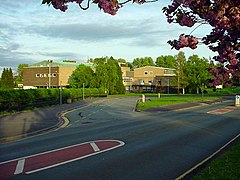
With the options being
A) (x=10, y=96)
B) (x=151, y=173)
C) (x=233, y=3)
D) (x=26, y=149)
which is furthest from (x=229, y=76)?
(x=10, y=96)

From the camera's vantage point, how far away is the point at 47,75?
93500mm

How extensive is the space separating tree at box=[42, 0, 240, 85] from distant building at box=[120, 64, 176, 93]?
96555 mm

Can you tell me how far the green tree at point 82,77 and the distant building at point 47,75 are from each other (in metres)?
7.88

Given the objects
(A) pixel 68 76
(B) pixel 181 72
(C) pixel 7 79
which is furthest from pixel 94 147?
(C) pixel 7 79

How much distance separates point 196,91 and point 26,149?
8222 cm

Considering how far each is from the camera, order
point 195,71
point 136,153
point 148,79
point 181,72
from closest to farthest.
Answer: point 136,153 < point 195,71 < point 181,72 < point 148,79

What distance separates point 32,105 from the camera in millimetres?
32031

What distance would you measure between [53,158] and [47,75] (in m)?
85.7

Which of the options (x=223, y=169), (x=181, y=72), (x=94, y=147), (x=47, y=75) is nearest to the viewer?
(x=223, y=169)

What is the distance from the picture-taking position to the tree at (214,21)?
4355mm

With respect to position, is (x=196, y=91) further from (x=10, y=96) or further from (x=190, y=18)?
(x=190, y=18)

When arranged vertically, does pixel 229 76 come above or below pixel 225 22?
below

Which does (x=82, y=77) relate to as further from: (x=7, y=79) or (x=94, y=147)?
(x=94, y=147)

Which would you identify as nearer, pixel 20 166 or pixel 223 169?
pixel 223 169
